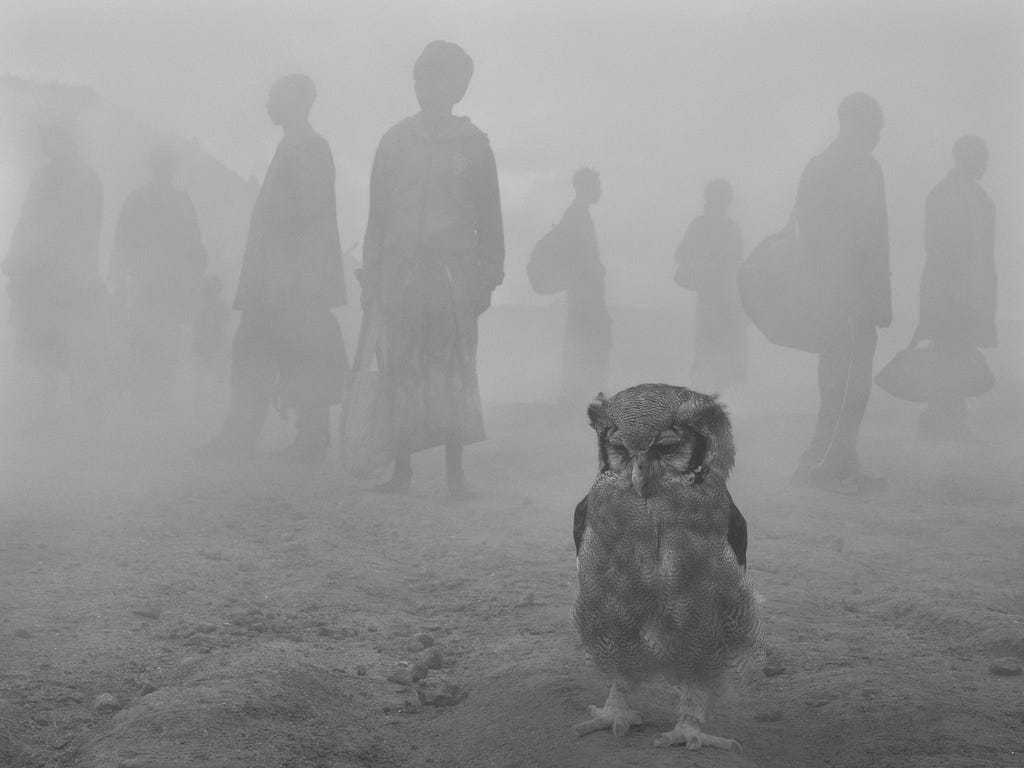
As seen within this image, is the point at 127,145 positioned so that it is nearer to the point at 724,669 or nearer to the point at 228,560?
the point at 228,560

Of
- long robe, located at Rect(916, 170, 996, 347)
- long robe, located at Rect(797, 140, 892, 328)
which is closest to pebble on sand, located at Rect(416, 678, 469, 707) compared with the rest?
long robe, located at Rect(797, 140, 892, 328)

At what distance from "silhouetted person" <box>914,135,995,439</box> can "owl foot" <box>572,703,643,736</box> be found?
9102 millimetres

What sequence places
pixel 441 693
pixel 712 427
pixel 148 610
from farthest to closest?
pixel 148 610 < pixel 441 693 < pixel 712 427

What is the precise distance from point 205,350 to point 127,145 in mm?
9446

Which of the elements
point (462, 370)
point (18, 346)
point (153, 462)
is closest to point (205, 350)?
point (18, 346)

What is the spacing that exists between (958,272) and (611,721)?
9.90 meters

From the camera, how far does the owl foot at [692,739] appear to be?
2846mm


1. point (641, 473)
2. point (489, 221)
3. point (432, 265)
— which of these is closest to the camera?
point (641, 473)

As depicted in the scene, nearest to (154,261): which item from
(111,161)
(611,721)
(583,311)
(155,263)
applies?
(155,263)

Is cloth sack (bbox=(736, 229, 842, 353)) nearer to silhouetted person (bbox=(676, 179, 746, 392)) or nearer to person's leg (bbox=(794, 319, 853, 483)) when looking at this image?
person's leg (bbox=(794, 319, 853, 483))

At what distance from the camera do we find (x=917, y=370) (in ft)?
35.3

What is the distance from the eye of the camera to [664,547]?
111 inches

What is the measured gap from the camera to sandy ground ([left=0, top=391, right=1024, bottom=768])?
9.76ft

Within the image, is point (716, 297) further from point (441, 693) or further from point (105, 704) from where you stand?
point (105, 704)
